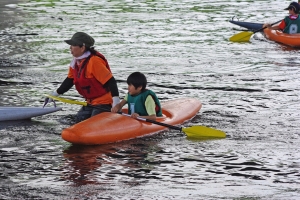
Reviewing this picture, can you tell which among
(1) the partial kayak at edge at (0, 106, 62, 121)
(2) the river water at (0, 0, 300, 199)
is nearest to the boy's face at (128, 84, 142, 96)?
(2) the river water at (0, 0, 300, 199)

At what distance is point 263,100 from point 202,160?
10.7ft

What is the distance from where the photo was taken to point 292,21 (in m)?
16.2

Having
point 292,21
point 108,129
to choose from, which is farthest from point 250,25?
point 108,129

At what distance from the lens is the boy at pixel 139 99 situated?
9047 millimetres

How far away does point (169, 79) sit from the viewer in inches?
513

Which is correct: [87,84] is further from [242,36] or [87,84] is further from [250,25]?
[250,25]

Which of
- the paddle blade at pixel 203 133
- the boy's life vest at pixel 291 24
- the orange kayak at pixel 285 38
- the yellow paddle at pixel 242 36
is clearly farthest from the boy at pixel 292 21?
the paddle blade at pixel 203 133

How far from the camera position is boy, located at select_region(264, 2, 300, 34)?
1614cm

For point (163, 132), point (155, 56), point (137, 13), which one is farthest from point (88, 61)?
point (137, 13)

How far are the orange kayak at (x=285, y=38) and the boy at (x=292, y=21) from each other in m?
0.15

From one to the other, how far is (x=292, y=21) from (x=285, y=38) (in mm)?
356

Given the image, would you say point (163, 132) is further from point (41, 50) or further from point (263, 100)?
point (41, 50)

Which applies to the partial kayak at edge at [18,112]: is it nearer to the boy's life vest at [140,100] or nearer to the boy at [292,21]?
the boy's life vest at [140,100]

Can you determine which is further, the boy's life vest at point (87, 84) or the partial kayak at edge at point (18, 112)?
the partial kayak at edge at point (18, 112)
